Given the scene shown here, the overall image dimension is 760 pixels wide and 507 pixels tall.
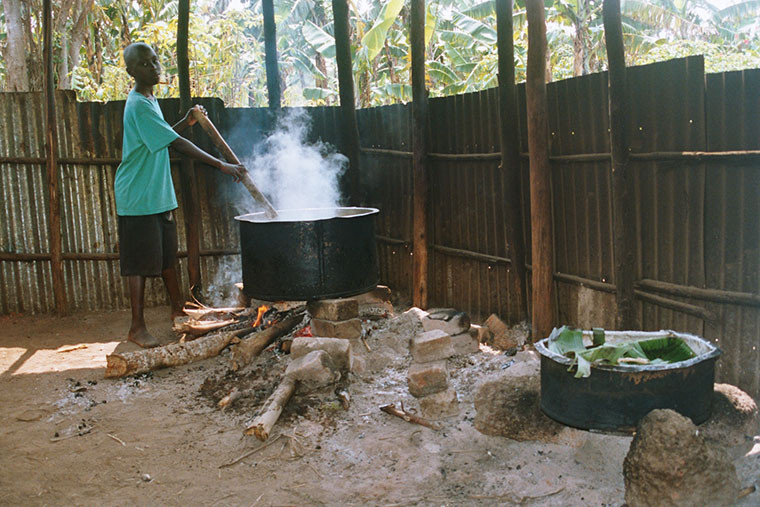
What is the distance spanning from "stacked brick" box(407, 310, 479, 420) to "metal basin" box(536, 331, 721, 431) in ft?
2.96

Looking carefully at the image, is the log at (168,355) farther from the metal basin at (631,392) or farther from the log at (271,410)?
the metal basin at (631,392)

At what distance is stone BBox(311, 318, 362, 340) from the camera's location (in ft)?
16.5

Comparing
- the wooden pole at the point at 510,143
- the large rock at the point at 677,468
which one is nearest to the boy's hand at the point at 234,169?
the wooden pole at the point at 510,143

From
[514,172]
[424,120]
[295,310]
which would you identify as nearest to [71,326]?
[295,310]

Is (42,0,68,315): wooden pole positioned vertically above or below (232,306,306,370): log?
above

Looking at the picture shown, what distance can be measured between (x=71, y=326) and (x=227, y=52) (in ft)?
37.7

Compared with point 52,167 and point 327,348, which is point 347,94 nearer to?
point 52,167

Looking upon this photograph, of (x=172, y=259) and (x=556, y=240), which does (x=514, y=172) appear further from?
(x=172, y=259)

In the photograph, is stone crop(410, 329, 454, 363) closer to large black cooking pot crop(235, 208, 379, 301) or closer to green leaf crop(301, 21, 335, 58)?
large black cooking pot crop(235, 208, 379, 301)

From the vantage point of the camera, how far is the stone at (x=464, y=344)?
496 centimetres

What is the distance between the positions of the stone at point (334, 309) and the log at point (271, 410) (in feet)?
3.03

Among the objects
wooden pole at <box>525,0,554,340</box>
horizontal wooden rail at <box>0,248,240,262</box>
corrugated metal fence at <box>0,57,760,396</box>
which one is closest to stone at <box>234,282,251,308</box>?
horizontal wooden rail at <box>0,248,240,262</box>

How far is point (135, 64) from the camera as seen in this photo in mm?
5359

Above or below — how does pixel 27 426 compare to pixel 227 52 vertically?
below
